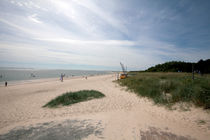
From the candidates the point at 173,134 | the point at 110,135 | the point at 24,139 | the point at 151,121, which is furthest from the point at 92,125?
the point at 173,134

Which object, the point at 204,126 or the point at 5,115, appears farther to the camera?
the point at 5,115

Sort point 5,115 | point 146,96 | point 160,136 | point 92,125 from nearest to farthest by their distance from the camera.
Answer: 1. point 160,136
2. point 92,125
3. point 5,115
4. point 146,96

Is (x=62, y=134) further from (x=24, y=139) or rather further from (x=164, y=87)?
(x=164, y=87)

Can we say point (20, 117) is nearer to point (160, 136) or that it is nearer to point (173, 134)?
point (160, 136)

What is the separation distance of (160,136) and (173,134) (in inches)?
20.9

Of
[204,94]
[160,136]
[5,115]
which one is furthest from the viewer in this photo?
[5,115]

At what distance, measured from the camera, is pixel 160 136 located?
3.20m

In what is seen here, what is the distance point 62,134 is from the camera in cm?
347

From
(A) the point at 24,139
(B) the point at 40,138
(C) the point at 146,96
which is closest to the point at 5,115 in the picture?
(A) the point at 24,139

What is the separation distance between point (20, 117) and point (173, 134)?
7713 mm

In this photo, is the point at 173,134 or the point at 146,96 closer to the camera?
the point at 173,134

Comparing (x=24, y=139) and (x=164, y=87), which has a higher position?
(x=164, y=87)

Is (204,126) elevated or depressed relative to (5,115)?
elevated

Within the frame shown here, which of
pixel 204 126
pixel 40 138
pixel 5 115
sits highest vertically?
pixel 204 126
